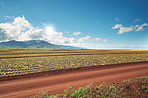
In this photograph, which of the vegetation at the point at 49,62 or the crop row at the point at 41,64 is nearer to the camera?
the crop row at the point at 41,64

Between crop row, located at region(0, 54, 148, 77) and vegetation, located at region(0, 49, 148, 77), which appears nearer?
crop row, located at region(0, 54, 148, 77)

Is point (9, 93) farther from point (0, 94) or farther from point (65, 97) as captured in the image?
point (65, 97)

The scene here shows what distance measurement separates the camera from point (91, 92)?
22.9ft

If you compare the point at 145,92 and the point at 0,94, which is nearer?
the point at 145,92

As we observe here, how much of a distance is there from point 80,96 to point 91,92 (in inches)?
42.1

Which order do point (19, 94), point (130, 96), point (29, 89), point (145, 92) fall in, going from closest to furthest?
1. point (130, 96)
2. point (145, 92)
3. point (19, 94)
4. point (29, 89)

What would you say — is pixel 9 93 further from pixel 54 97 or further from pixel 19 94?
pixel 54 97

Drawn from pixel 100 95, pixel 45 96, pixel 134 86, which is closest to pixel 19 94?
pixel 45 96

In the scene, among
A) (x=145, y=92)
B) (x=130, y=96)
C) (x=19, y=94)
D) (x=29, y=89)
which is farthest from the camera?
(x=29, y=89)

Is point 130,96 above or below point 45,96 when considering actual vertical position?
above

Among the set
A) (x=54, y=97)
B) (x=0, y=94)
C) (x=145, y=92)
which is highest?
(x=145, y=92)

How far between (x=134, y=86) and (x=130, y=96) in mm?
1701

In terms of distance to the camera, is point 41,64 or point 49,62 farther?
point 49,62

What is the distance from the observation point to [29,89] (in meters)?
8.12
